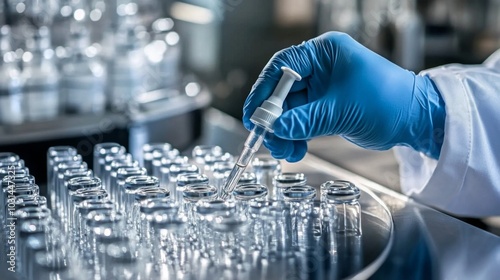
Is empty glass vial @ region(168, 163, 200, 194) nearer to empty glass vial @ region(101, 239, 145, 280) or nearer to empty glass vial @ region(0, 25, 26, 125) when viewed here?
empty glass vial @ region(101, 239, 145, 280)

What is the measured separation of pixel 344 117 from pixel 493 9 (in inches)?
98.7

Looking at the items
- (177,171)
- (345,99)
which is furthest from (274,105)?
(177,171)

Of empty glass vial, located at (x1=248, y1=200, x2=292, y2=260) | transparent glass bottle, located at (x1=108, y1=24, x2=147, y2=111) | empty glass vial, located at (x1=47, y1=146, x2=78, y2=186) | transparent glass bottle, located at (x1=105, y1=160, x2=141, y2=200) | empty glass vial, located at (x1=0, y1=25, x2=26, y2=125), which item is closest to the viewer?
empty glass vial, located at (x1=248, y1=200, x2=292, y2=260)

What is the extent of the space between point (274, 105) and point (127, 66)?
0.89m

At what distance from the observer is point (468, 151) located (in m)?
1.46

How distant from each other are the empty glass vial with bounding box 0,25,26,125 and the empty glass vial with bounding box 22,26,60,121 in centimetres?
2

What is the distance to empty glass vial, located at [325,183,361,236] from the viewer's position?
4.18 feet

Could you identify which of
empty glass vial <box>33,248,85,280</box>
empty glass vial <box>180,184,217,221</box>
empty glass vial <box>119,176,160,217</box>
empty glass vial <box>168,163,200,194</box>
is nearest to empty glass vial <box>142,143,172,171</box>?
empty glass vial <box>168,163,200,194</box>

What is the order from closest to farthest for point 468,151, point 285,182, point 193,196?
1. point 193,196
2. point 285,182
3. point 468,151

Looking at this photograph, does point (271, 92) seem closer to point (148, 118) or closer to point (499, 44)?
point (148, 118)

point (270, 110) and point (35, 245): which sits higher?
point (270, 110)

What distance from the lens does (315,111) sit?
1.33 metres

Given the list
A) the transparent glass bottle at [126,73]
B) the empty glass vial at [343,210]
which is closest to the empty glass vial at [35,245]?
the empty glass vial at [343,210]

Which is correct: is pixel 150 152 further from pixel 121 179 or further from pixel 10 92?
pixel 10 92
